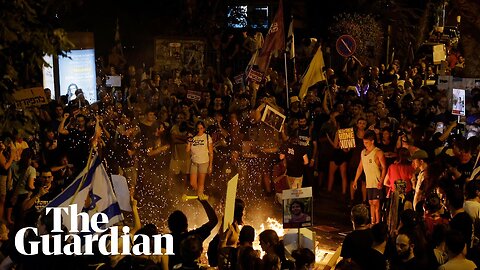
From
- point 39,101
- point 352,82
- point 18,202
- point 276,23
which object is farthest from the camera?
point 352,82

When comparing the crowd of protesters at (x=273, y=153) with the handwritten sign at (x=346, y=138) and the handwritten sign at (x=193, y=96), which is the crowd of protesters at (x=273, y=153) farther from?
the handwritten sign at (x=346, y=138)

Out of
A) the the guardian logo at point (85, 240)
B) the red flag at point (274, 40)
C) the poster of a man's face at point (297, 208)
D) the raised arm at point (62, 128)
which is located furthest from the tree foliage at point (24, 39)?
the red flag at point (274, 40)

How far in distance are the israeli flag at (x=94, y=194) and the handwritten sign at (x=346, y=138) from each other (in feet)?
21.8

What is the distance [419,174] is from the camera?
1109cm

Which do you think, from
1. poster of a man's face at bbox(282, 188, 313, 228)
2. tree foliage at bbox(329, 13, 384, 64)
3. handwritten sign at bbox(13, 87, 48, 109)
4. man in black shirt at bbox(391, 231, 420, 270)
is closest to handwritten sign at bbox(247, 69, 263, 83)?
handwritten sign at bbox(13, 87, 48, 109)

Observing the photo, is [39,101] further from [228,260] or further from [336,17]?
[336,17]

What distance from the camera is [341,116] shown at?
606 inches

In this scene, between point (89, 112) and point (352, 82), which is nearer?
point (89, 112)

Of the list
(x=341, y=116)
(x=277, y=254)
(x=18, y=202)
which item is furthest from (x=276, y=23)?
(x=277, y=254)

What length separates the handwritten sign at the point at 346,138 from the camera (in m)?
14.0

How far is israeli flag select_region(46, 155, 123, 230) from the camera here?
8039 mm

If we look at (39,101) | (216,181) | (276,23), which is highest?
(276,23)

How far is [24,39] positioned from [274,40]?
30.9 feet

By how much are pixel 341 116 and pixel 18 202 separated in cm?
656
